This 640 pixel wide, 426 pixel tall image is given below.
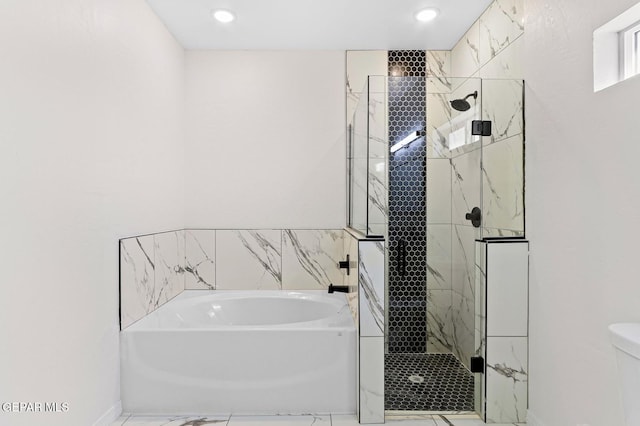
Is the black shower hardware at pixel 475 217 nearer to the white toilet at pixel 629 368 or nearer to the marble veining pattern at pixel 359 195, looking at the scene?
the marble veining pattern at pixel 359 195

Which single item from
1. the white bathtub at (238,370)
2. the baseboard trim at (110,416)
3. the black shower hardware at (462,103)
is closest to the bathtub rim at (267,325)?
the white bathtub at (238,370)

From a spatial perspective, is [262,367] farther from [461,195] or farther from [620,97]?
[620,97]

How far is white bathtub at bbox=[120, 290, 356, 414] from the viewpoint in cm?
223

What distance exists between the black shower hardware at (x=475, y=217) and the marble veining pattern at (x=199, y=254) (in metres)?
2.01

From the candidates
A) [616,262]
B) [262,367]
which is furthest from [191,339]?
[616,262]

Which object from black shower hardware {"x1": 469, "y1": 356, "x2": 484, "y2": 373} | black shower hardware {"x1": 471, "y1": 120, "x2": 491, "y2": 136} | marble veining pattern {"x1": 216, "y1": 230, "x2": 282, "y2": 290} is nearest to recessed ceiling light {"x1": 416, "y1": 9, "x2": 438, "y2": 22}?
black shower hardware {"x1": 471, "y1": 120, "x2": 491, "y2": 136}

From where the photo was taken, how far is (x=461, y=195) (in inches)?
98.7

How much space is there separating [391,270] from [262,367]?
113cm

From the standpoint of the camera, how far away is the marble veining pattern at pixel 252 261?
10.9ft

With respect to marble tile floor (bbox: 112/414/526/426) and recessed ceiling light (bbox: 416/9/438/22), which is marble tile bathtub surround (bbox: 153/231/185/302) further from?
recessed ceiling light (bbox: 416/9/438/22)

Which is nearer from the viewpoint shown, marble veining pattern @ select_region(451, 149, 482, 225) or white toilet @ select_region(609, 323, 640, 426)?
white toilet @ select_region(609, 323, 640, 426)

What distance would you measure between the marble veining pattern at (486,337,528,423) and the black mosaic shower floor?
0.19m

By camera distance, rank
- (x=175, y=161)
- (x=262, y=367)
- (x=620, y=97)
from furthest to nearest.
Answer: (x=175, y=161) < (x=262, y=367) < (x=620, y=97)

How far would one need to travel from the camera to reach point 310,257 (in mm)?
3324
